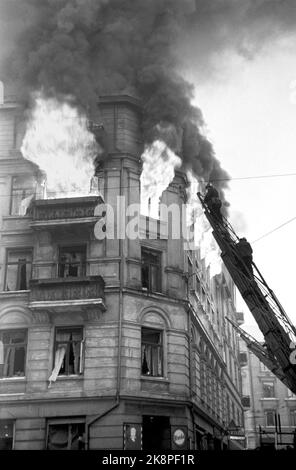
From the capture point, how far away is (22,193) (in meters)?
30.4

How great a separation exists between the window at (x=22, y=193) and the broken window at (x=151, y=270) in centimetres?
634

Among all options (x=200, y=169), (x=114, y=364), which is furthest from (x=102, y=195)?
(x=114, y=364)

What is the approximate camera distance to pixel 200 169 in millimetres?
33312

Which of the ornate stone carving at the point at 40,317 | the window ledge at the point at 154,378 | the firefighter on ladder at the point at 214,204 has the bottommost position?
the window ledge at the point at 154,378

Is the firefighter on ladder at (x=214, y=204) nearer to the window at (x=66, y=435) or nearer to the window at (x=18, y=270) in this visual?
the window at (x=18, y=270)

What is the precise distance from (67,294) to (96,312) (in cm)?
156

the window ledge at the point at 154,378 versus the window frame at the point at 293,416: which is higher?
the window frame at the point at 293,416

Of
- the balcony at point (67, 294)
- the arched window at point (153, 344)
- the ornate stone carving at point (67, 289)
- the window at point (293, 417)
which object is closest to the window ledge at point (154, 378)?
the arched window at point (153, 344)

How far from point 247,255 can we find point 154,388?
7.99 metres

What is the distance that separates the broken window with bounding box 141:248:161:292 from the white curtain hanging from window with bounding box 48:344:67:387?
4970 mm

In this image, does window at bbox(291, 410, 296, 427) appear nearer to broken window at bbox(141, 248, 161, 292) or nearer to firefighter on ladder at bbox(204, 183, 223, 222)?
broken window at bbox(141, 248, 161, 292)

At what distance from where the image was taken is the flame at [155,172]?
3086 cm
